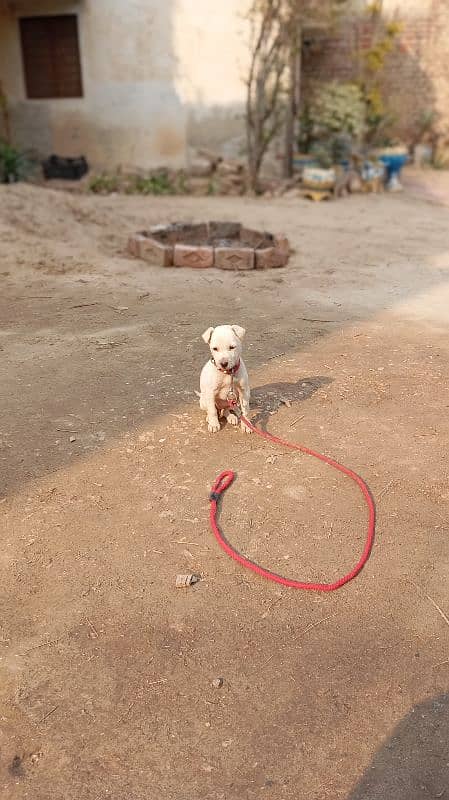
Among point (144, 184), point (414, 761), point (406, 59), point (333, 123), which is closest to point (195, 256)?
point (144, 184)

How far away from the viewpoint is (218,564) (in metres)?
2.95

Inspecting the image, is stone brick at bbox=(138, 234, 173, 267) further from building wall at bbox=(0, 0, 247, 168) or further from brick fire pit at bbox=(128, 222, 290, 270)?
building wall at bbox=(0, 0, 247, 168)

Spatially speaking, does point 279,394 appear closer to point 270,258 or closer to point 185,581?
point 185,581

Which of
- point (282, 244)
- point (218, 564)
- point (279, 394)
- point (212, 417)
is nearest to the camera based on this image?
point (218, 564)

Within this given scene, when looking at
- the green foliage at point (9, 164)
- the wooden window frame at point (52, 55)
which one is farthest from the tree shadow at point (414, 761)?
the wooden window frame at point (52, 55)

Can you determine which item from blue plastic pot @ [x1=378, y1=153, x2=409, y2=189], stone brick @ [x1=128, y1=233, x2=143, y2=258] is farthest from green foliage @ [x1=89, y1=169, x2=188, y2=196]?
stone brick @ [x1=128, y1=233, x2=143, y2=258]

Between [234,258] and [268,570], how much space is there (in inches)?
204

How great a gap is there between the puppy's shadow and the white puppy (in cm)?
24

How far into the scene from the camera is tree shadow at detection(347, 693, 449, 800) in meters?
2.04

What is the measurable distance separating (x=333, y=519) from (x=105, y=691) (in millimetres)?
1365

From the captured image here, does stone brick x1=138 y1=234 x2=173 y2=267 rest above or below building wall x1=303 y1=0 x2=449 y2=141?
below

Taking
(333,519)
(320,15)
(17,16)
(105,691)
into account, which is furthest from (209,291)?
(17,16)

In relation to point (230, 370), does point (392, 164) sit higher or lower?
higher

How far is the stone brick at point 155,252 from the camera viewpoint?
7605mm
